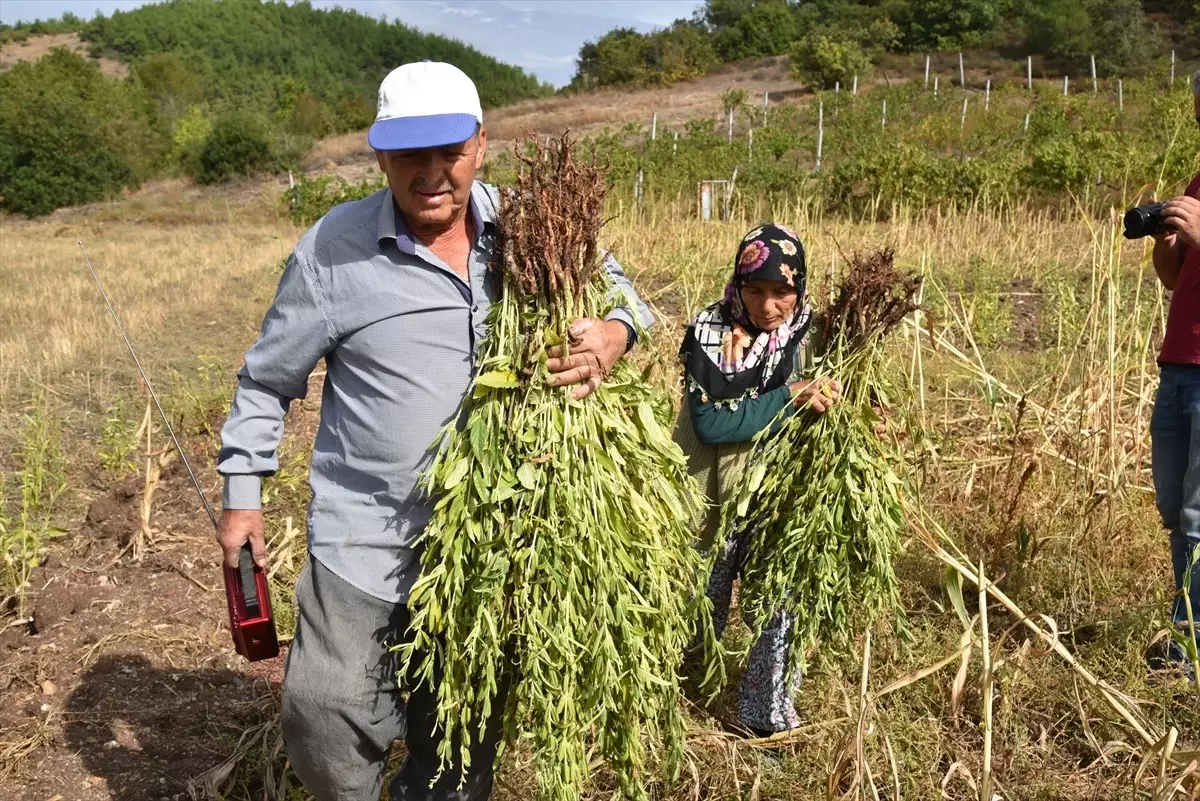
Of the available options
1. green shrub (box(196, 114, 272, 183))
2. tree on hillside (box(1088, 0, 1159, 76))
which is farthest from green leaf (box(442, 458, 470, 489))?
tree on hillside (box(1088, 0, 1159, 76))

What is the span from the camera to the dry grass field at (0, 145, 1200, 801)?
255cm

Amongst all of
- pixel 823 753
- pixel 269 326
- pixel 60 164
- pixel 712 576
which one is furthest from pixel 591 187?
pixel 60 164

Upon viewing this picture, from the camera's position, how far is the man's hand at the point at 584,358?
1.86 m

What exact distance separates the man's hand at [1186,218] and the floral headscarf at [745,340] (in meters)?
0.95

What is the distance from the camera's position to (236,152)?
31938 mm

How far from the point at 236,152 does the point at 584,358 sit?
33.1 metres

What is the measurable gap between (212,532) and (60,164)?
30288 millimetres

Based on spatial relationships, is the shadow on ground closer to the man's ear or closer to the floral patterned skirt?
the floral patterned skirt

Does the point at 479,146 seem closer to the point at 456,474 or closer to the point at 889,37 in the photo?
the point at 456,474

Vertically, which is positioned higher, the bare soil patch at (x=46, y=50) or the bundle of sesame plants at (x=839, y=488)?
the bare soil patch at (x=46, y=50)

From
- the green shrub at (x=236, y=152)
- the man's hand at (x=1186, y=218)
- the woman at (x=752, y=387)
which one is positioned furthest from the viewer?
the green shrub at (x=236, y=152)

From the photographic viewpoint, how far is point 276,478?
4340mm

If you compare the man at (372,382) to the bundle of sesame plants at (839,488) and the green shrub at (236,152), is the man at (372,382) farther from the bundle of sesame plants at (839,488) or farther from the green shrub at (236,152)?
the green shrub at (236,152)

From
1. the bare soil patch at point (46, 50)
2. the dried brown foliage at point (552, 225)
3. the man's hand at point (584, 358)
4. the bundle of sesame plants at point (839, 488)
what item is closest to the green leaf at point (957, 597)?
the bundle of sesame plants at point (839, 488)
